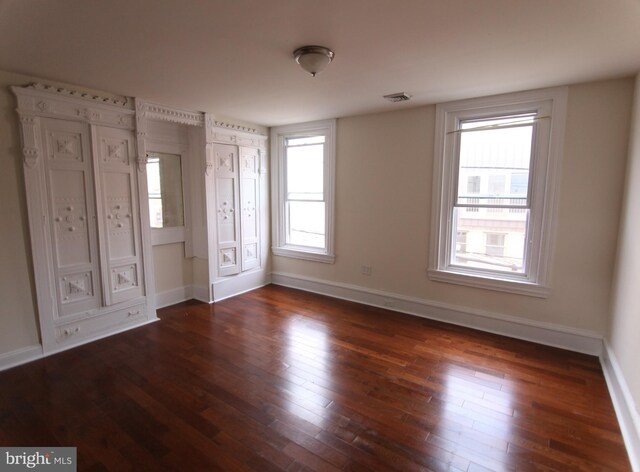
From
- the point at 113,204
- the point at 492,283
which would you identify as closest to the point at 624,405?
the point at 492,283

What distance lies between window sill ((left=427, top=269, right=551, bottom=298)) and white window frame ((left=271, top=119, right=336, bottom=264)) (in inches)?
60.5

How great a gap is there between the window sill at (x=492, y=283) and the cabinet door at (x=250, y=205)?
2619 mm

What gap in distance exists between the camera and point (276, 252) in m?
5.28

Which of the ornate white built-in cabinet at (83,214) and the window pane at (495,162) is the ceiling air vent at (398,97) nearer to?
the window pane at (495,162)

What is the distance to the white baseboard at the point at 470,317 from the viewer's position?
3.08 meters

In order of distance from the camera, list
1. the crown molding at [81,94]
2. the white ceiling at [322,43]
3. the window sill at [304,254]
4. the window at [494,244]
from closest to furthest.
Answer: the white ceiling at [322,43] < the crown molding at [81,94] < the window at [494,244] < the window sill at [304,254]

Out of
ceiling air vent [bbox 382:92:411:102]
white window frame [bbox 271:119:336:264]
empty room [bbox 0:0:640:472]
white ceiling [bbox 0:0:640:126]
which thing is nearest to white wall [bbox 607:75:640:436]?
empty room [bbox 0:0:640:472]

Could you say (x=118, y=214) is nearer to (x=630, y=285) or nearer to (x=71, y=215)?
(x=71, y=215)

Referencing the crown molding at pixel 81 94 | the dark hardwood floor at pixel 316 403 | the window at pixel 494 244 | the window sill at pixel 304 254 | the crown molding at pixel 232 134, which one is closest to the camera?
the dark hardwood floor at pixel 316 403

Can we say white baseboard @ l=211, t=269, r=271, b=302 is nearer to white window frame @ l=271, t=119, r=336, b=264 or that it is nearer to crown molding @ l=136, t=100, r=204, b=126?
white window frame @ l=271, t=119, r=336, b=264

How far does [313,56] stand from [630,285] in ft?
9.30

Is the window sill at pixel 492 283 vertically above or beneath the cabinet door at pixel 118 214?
beneath

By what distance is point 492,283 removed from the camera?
11.4 ft

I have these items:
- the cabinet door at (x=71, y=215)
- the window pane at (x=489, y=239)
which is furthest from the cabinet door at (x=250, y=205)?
the window pane at (x=489, y=239)
